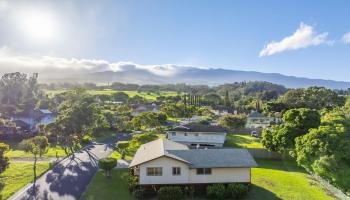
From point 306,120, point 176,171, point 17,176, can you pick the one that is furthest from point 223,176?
point 17,176

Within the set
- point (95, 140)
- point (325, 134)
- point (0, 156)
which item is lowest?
point (95, 140)

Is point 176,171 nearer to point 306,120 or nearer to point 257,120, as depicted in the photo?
point 306,120

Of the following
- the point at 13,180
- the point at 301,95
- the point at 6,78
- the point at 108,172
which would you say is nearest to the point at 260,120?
the point at 301,95

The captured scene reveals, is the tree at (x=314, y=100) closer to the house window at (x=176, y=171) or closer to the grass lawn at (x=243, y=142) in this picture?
the grass lawn at (x=243, y=142)

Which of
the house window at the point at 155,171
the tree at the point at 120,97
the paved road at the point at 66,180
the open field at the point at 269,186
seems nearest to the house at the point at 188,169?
the house window at the point at 155,171

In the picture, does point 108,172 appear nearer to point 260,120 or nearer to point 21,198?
point 21,198

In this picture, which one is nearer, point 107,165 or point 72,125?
point 107,165
